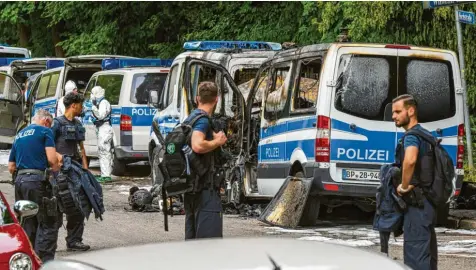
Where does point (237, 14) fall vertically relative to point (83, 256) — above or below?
above

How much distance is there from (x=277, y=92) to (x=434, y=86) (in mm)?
2112

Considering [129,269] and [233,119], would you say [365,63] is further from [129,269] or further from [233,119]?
[129,269]

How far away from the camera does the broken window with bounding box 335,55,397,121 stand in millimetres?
14188

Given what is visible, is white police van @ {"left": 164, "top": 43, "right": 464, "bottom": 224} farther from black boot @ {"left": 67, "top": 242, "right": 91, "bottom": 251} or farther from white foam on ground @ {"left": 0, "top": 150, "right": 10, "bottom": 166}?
white foam on ground @ {"left": 0, "top": 150, "right": 10, "bottom": 166}

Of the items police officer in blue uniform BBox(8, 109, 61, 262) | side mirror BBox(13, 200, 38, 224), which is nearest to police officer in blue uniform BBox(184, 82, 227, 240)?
side mirror BBox(13, 200, 38, 224)

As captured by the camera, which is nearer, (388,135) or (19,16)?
(388,135)

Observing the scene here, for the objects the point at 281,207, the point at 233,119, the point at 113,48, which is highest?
the point at 113,48

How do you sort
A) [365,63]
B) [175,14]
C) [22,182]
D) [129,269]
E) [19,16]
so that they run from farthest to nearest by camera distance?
[19,16] < [175,14] < [365,63] < [22,182] < [129,269]

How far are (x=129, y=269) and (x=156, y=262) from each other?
0.30 feet

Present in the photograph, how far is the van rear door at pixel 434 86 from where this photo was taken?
1433cm

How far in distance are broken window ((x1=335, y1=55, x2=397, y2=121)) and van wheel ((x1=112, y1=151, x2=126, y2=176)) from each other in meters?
9.52

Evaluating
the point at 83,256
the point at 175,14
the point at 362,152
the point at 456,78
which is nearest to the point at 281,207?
the point at 362,152

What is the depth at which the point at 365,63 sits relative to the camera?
14.2 m

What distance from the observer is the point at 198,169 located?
9.45 m
